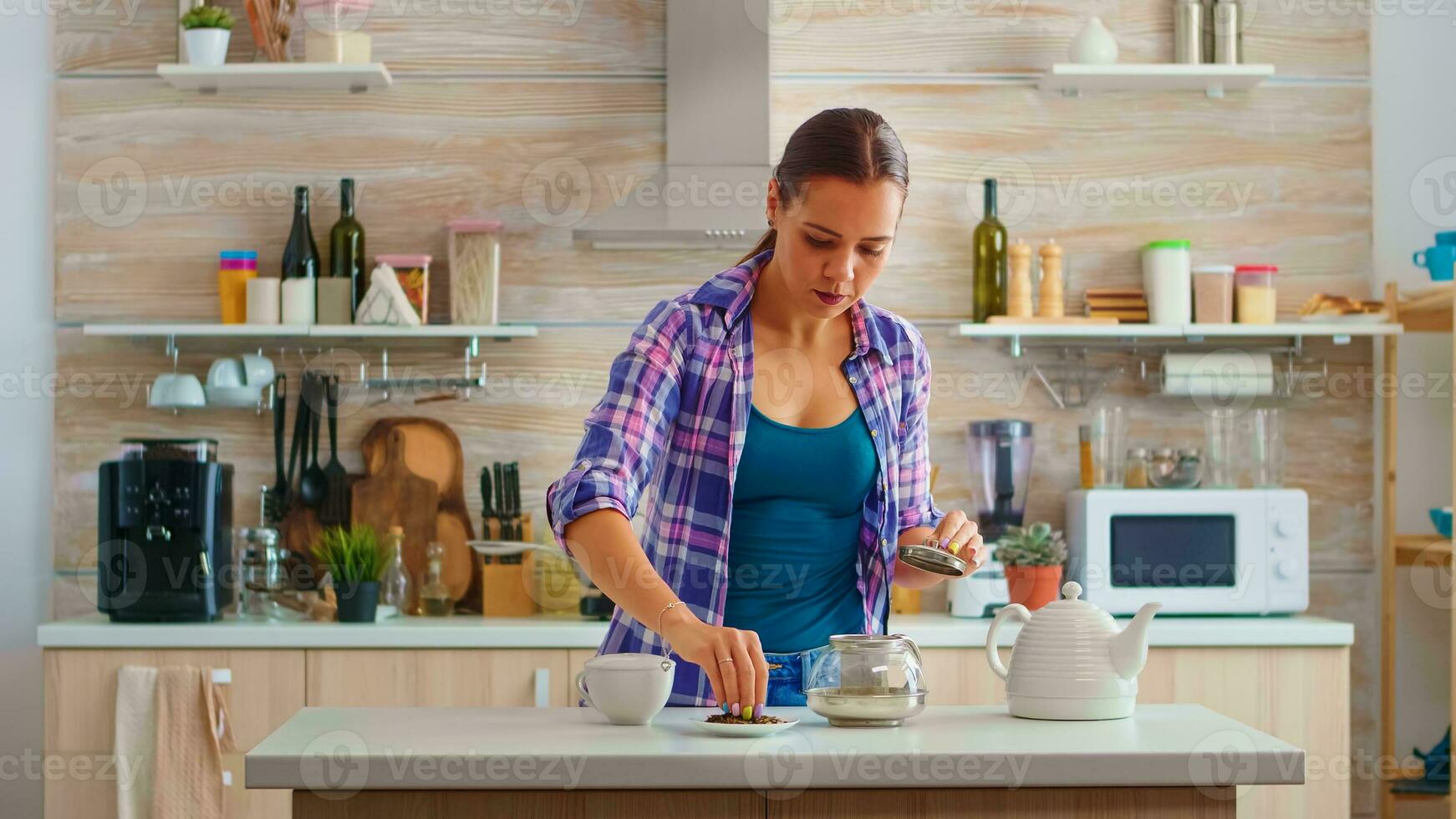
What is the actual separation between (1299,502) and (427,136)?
2.28 metres

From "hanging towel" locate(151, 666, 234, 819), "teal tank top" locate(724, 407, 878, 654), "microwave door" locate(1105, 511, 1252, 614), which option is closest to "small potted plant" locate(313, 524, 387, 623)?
"hanging towel" locate(151, 666, 234, 819)

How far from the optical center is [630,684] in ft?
5.14

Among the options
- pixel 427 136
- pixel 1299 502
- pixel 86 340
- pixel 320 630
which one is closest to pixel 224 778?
pixel 320 630

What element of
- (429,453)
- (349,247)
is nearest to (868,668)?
(429,453)

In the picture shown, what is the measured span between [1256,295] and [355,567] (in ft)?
7.32

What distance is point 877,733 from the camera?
152cm

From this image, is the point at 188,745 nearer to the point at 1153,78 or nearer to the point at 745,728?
the point at 745,728

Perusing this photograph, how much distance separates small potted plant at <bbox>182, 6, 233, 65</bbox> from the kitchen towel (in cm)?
242

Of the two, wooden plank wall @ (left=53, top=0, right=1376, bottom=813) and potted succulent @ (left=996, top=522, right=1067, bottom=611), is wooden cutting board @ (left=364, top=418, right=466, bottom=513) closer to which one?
wooden plank wall @ (left=53, top=0, right=1376, bottom=813)

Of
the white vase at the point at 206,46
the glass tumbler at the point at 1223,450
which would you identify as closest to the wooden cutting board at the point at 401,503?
the white vase at the point at 206,46

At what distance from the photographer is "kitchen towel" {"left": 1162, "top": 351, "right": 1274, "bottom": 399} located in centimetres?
345

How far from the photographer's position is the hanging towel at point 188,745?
117 inches

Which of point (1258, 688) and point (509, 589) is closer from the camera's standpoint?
point (1258, 688)

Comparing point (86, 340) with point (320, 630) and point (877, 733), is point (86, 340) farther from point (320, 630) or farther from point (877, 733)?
point (877, 733)
